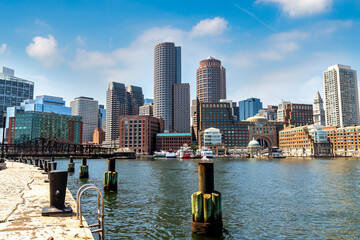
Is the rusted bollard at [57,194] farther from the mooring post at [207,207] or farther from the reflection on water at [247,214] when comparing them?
the mooring post at [207,207]

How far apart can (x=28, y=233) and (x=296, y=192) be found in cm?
3964

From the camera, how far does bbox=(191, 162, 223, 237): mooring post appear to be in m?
20.1

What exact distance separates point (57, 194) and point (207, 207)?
32.5ft

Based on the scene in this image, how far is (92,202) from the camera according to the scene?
3484cm

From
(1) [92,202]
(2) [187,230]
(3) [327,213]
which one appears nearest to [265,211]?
(3) [327,213]

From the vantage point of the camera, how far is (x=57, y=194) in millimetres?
16188

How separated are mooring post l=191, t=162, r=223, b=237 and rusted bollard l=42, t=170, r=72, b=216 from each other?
8707mm

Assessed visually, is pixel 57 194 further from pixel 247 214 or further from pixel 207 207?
pixel 247 214

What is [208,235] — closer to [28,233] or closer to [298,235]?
[298,235]

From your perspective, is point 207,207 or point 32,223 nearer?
point 32,223

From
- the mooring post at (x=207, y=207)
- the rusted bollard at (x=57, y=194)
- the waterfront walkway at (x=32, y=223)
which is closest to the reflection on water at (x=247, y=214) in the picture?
the mooring post at (x=207, y=207)

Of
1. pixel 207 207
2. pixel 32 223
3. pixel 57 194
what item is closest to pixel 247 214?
pixel 207 207

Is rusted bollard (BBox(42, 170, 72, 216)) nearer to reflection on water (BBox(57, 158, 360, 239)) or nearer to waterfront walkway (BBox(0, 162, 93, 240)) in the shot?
waterfront walkway (BBox(0, 162, 93, 240))

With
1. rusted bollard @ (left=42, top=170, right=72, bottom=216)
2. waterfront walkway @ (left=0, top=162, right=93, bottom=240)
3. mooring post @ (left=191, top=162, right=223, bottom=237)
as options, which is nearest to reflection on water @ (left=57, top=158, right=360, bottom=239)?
mooring post @ (left=191, top=162, right=223, bottom=237)
